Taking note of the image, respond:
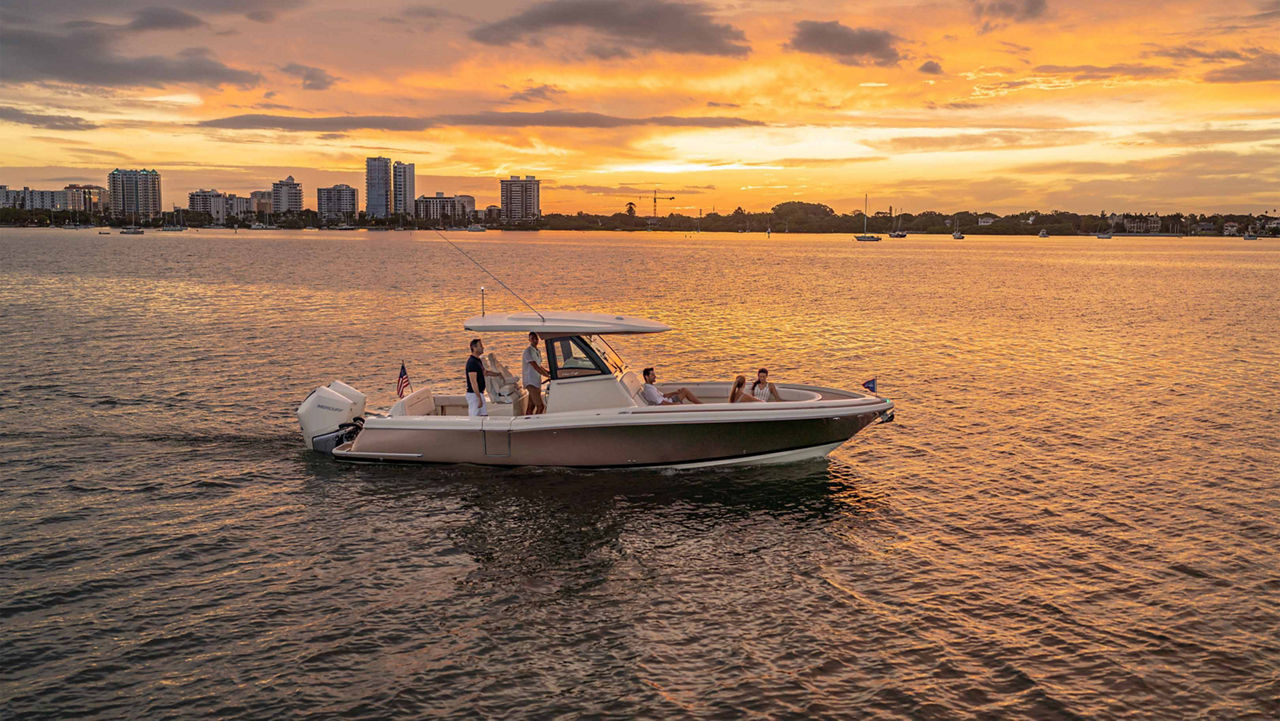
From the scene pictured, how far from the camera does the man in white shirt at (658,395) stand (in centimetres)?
1797

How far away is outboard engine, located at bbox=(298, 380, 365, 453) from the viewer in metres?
19.0

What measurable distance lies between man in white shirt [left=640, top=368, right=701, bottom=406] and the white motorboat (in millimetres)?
209

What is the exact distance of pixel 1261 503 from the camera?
653 inches

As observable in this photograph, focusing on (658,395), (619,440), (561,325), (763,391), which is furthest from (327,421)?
(763,391)

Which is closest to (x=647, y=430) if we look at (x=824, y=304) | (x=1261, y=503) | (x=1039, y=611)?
(x=1039, y=611)

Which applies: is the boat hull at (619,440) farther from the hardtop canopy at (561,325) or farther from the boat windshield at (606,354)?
the hardtop canopy at (561,325)

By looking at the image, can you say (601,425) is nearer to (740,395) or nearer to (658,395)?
(658,395)

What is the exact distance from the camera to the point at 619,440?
17.4 meters

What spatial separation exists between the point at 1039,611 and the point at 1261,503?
7.71 metres

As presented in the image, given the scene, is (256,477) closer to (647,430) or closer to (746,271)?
(647,430)

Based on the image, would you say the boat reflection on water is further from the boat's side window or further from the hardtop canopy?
the hardtop canopy

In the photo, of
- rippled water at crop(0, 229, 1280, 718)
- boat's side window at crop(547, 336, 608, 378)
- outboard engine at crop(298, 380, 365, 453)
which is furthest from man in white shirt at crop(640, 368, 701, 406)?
outboard engine at crop(298, 380, 365, 453)

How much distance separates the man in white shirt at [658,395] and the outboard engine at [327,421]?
6093 millimetres

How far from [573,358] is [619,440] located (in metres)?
1.86
